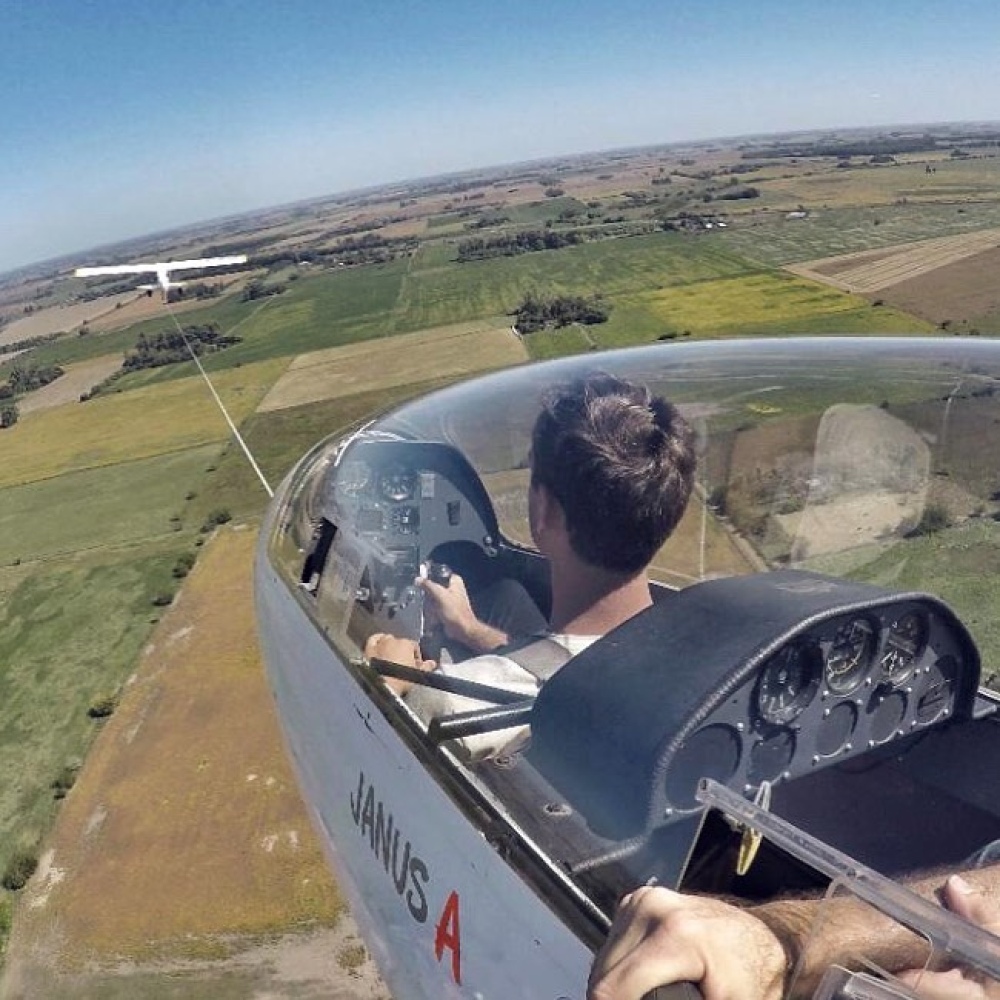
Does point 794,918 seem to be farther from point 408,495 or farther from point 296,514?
point 296,514

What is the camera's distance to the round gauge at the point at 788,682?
276 cm

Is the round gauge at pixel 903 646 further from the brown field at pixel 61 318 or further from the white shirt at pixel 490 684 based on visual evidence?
the brown field at pixel 61 318

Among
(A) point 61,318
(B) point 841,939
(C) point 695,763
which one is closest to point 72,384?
(A) point 61,318

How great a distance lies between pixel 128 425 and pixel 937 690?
180ft

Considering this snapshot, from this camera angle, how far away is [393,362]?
5275 centimetres

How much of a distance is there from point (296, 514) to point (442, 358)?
140 feet

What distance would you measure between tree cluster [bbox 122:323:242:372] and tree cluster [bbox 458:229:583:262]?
1072 inches

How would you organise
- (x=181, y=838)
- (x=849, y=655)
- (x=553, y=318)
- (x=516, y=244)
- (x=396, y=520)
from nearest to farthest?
(x=849, y=655), (x=396, y=520), (x=181, y=838), (x=553, y=318), (x=516, y=244)

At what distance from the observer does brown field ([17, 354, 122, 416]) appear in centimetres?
6525

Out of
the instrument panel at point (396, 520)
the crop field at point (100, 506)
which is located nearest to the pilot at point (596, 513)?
the instrument panel at point (396, 520)

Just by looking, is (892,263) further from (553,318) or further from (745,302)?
(553,318)

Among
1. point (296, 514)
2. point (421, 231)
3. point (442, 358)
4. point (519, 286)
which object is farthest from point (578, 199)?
point (296, 514)

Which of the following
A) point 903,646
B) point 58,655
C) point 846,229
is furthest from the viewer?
point 846,229

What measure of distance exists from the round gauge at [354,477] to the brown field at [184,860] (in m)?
4.71
